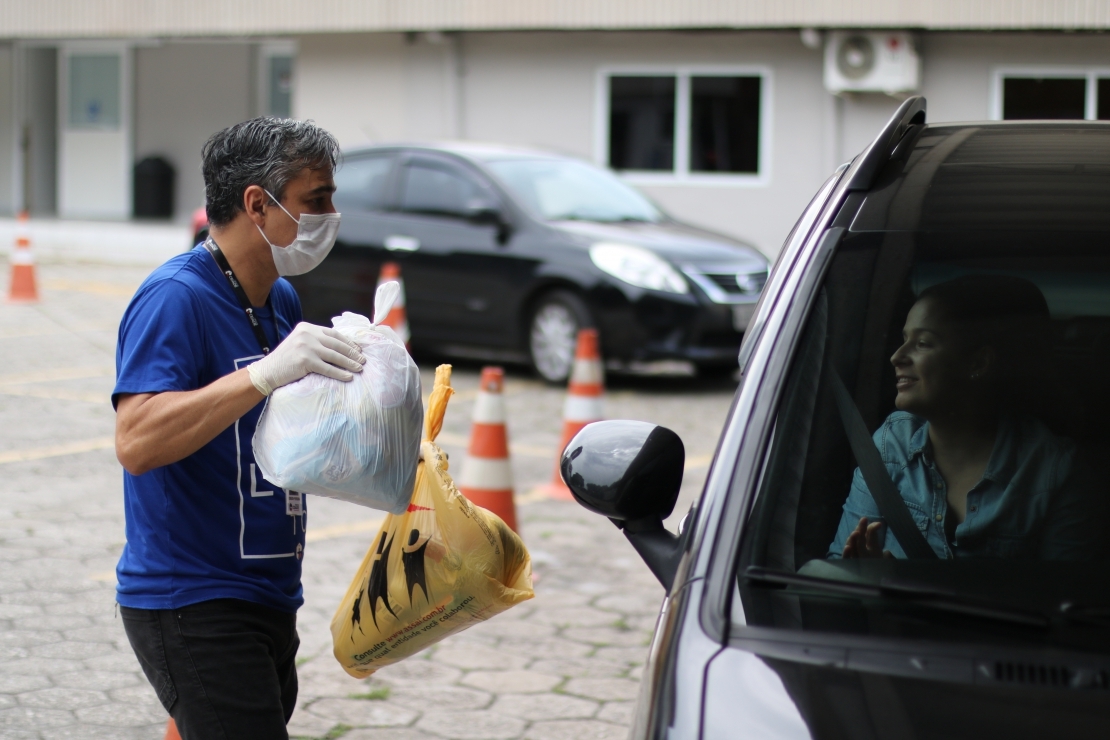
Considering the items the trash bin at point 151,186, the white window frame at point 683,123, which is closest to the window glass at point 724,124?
the white window frame at point 683,123

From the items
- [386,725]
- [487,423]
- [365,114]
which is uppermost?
[365,114]

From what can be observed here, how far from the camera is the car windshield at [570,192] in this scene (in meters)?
10.8

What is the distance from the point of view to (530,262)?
34.0ft

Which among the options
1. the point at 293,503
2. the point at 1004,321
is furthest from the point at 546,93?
the point at 1004,321

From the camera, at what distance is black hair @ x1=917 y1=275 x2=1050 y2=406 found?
7.63 feet

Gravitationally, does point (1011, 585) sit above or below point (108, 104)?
below

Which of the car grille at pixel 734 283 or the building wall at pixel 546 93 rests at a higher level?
the building wall at pixel 546 93

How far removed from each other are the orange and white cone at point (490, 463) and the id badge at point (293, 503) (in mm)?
3259

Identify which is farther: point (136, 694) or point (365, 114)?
point (365, 114)

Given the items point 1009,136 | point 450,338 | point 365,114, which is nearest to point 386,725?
point 1009,136

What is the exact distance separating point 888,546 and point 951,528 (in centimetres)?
15

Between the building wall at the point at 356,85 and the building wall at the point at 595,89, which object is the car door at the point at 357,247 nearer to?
the building wall at the point at 595,89

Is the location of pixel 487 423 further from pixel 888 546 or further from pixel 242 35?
pixel 242 35

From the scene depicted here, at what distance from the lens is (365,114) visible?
2033cm
